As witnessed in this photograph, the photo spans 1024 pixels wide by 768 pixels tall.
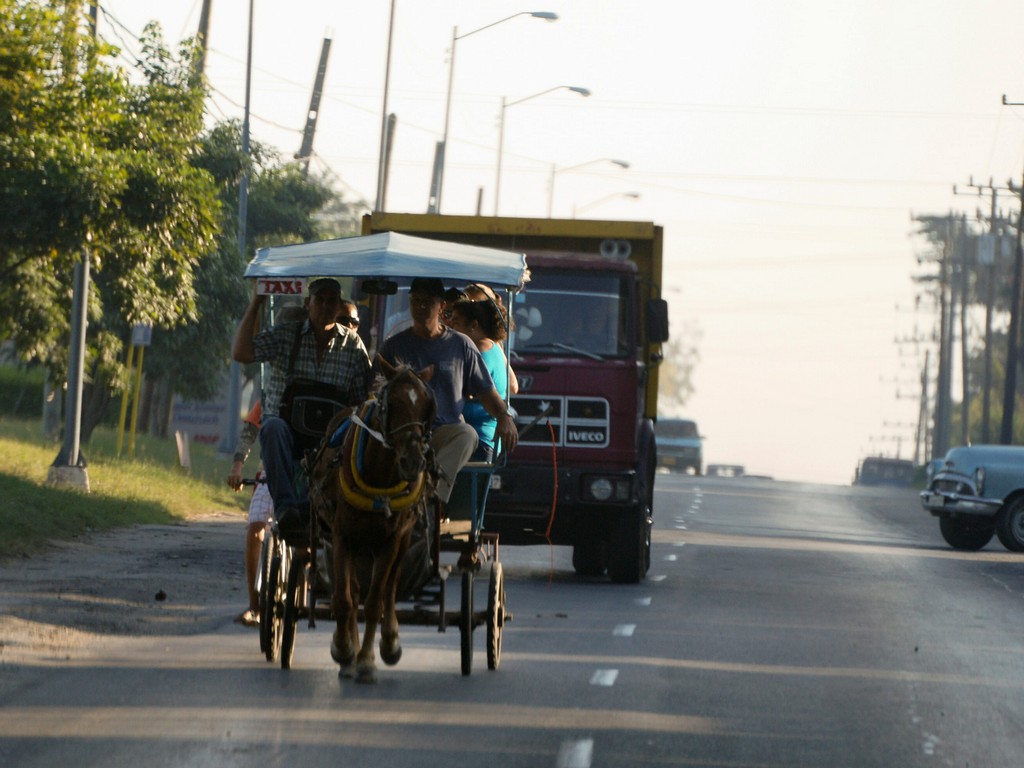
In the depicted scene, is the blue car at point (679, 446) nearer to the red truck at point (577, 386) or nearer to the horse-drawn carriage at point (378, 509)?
the red truck at point (577, 386)

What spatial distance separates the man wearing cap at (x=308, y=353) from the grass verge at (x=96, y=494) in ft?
24.5

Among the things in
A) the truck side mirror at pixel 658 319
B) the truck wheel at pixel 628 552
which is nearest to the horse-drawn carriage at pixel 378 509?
the truck side mirror at pixel 658 319

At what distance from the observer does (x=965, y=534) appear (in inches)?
1167

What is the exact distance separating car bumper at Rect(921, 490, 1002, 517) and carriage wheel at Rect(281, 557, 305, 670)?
739 inches

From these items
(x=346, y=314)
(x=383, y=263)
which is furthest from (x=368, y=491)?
(x=383, y=263)

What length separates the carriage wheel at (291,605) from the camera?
10.9 m

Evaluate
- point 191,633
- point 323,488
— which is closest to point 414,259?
point 323,488

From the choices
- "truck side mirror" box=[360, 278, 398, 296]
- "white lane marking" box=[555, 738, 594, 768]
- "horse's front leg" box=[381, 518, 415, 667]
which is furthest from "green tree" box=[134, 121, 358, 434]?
"white lane marking" box=[555, 738, 594, 768]

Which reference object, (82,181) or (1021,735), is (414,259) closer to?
(1021,735)

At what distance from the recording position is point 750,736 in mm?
9570

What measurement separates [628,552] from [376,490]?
29.6 ft

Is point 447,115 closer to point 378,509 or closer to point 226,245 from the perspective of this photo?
point 226,245

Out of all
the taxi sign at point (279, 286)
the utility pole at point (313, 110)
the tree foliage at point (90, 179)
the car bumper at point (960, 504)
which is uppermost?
the utility pole at point (313, 110)

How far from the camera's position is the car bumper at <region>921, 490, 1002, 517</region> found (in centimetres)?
2842
